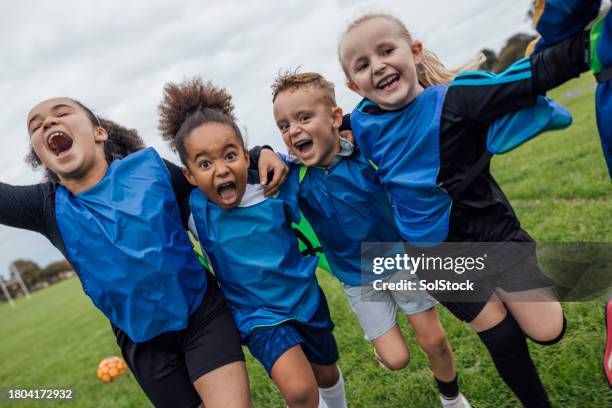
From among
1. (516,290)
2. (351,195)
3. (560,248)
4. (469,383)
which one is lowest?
(469,383)

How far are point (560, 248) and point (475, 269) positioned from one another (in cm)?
126

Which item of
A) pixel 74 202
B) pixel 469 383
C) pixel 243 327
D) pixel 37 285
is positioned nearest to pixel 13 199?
pixel 74 202

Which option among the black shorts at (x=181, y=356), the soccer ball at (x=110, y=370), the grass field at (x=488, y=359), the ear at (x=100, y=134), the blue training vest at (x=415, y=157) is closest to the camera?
the blue training vest at (x=415, y=157)

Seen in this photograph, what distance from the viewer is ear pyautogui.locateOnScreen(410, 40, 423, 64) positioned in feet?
8.27

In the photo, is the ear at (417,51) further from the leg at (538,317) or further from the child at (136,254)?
the child at (136,254)

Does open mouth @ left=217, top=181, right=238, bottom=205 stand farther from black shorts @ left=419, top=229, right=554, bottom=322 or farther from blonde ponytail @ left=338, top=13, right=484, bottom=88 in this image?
black shorts @ left=419, top=229, right=554, bottom=322

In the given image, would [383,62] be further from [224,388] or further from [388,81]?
[224,388]

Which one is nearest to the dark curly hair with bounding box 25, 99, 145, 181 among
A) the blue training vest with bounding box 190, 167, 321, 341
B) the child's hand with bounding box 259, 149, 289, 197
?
the blue training vest with bounding box 190, 167, 321, 341

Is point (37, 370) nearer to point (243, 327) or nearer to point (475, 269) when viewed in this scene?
point (243, 327)

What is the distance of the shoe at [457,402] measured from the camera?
108 inches

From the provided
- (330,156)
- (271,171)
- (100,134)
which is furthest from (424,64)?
(100,134)

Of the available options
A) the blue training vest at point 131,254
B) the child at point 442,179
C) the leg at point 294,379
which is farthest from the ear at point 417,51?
the leg at point 294,379

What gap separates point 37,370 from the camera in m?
8.38

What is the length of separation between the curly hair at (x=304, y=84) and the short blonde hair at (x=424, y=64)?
231 millimetres
